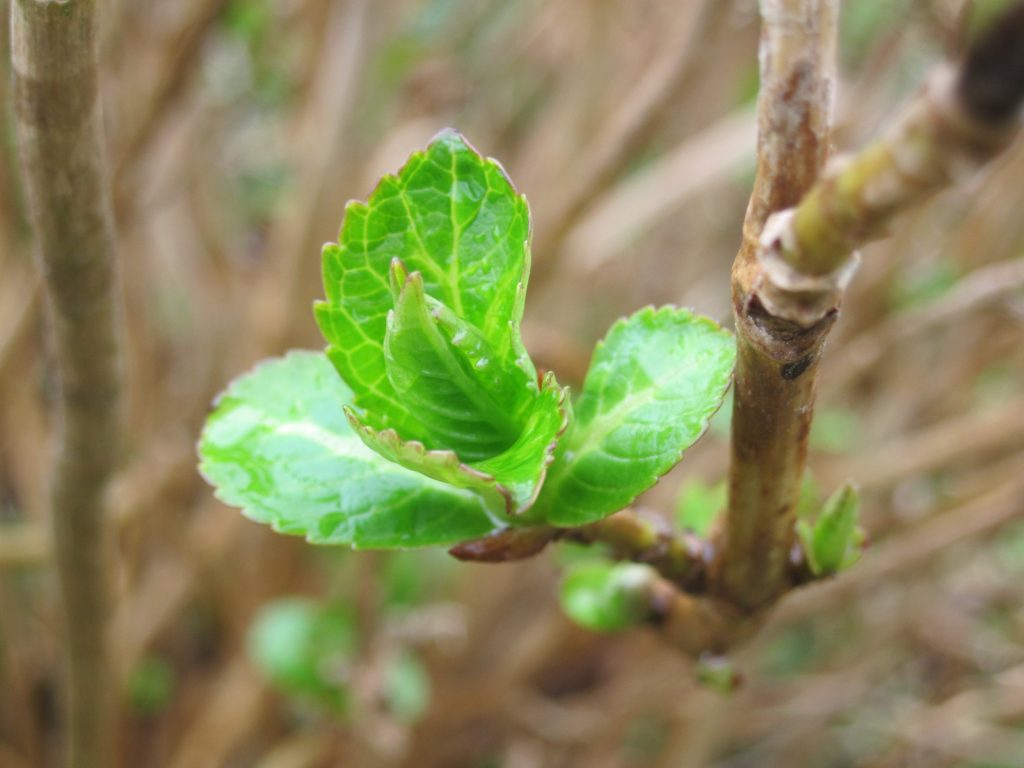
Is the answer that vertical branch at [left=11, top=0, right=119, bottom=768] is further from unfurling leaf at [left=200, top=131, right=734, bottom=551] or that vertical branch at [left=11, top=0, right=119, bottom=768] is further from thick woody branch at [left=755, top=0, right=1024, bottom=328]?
thick woody branch at [left=755, top=0, right=1024, bottom=328]

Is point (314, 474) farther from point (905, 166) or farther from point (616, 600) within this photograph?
point (905, 166)

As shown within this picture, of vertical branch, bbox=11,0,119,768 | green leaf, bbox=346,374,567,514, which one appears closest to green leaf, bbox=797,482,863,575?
green leaf, bbox=346,374,567,514

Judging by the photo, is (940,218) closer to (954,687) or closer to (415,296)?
(954,687)

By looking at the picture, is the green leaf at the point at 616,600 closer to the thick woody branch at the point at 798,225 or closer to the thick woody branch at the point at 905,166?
the thick woody branch at the point at 798,225

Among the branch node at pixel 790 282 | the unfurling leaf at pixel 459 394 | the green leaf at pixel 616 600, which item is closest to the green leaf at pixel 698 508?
the green leaf at pixel 616 600

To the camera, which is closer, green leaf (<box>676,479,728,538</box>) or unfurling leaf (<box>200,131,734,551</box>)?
unfurling leaf (<box>200,131,734,551</box>)

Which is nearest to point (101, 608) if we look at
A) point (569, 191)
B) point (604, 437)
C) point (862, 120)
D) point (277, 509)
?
point (277, 509)
